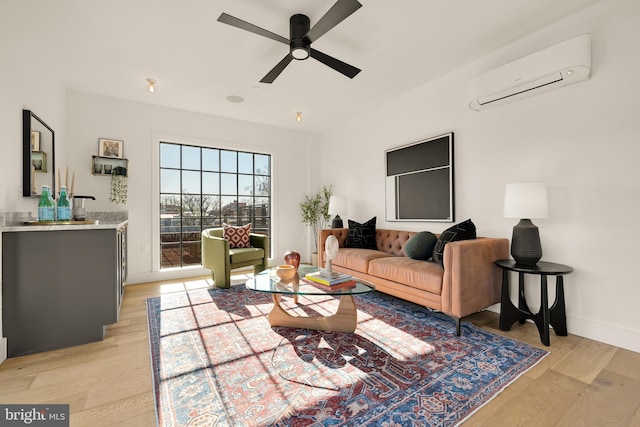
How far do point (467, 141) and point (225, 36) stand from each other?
273 cm

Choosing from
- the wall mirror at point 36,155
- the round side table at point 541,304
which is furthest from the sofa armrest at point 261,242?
the round side table at point 541,304

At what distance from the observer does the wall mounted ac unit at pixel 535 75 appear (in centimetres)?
232

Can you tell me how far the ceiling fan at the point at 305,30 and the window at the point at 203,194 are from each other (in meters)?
2.61

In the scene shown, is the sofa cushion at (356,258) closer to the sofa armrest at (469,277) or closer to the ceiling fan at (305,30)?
the sofa armrest at (469,277)

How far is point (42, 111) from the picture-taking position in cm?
295

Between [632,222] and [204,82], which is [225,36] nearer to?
[204,82]

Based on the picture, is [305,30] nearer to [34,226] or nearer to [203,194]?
[34,226]

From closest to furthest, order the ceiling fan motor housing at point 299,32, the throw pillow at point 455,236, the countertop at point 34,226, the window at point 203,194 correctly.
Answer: the countertop at point 34,226 < the ceiling fan motor housing at point 299,32 < the throw pillow at point 455,236 < the window at point 203,194

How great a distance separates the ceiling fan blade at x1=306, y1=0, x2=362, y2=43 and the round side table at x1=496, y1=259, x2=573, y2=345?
2.32 m

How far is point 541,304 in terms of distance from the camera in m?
2.29

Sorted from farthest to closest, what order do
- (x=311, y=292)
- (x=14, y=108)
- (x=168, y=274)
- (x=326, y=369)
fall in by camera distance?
(x=168, y=274) → (x=14, y=108) → (x=311, y=292) → (x=326, y=369)

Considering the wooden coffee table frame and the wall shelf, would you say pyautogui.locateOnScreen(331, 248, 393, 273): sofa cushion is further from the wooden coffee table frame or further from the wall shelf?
the wall shelf

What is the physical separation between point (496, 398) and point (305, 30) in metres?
2.90

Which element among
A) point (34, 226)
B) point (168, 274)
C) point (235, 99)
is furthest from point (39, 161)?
point (235, 99)
